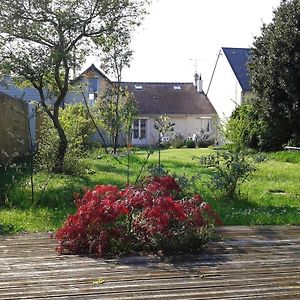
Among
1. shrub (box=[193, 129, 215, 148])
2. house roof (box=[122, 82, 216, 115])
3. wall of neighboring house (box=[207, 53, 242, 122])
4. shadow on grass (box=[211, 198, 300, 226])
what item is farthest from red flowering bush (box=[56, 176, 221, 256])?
house roof (box=[122, 82, 216, 115])

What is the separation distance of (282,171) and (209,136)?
65.7 feet

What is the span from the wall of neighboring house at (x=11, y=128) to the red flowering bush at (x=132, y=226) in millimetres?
6798

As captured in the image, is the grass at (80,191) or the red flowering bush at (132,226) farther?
the grass at (80,191)

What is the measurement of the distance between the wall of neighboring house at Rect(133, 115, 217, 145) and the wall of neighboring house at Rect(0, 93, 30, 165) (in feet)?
65.6

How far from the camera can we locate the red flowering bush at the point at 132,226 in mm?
5234

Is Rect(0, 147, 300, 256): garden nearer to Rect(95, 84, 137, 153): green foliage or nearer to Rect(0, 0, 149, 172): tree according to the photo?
Rect(0, 0, 149, 172): tree

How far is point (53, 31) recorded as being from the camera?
12039 millimetres

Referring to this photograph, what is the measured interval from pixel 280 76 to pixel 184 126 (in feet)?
56.0

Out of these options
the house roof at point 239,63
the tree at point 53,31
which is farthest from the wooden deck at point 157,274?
the house roof at point 239,63

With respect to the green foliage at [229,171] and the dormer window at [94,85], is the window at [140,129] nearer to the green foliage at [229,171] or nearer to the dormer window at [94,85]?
the dormer window at [94,85]

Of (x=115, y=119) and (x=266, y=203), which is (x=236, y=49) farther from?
(x=266, y=203)

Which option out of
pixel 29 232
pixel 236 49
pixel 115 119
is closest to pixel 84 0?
pixel 29 232

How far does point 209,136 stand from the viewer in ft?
115

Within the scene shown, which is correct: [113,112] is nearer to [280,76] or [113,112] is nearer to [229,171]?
[280,76]
